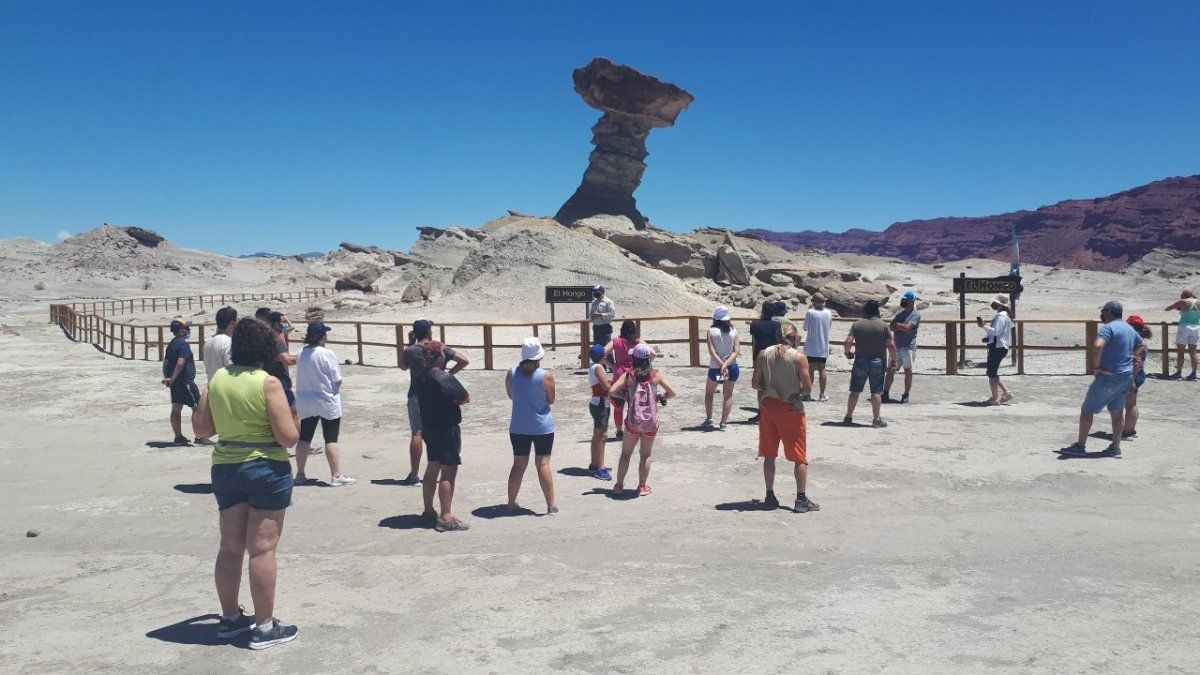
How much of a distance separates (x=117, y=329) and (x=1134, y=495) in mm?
35158

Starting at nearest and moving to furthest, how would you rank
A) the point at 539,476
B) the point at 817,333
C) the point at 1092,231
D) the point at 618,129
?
the point at 539,476 → the point at 817,333 → the point at 618,129 → the point at 1092,231

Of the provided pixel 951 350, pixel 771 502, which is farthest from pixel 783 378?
pixel 951 350

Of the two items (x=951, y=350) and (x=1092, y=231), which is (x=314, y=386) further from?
(x=1092, y=231)

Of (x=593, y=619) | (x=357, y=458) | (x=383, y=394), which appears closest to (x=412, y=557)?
(x=593, y=619)

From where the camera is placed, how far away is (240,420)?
13.6ft

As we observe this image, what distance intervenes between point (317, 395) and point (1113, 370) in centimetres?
791

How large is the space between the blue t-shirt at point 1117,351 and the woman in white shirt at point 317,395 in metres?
7.64

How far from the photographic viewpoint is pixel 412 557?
573 centimetres

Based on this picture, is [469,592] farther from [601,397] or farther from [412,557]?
[601,397]

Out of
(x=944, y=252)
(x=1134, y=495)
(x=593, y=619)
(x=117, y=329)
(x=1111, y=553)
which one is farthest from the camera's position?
(x=944, y=252)

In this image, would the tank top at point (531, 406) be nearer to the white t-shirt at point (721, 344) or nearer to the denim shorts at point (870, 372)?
the white t-shirt at point (721, 344)

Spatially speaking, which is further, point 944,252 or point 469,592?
point 944,252

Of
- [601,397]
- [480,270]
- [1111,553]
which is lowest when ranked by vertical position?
[1111,553]

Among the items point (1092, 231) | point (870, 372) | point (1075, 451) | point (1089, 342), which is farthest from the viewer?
point (1092, 231)
